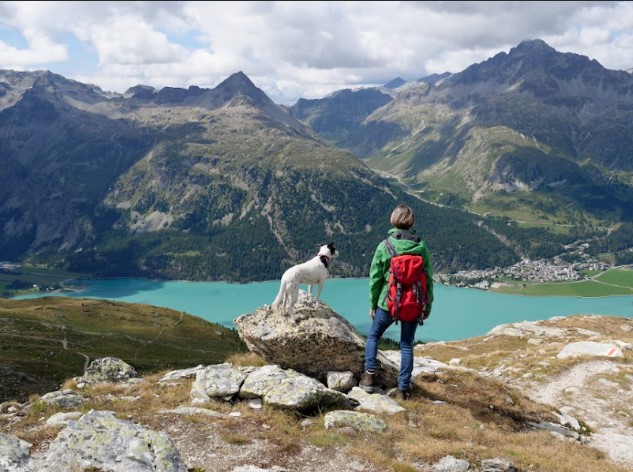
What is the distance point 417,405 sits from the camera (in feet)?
62.5

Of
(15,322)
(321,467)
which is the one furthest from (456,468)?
(15,322)

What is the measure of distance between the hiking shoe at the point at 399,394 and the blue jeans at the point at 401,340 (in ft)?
0.54

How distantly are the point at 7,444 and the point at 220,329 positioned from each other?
121598 millimetres

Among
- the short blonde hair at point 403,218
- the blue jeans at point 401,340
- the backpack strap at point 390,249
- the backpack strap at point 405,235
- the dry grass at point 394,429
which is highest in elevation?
the short blonde hair at point 403,218

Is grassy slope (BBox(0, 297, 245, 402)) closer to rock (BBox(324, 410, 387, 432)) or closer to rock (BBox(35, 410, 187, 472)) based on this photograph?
rock (BBox(35, 410, 187, 472))

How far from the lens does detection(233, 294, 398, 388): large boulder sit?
829 inches

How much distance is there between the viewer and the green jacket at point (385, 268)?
55.3 ft

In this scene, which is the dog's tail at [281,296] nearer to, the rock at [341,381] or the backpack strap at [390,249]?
the rock at [341,381]

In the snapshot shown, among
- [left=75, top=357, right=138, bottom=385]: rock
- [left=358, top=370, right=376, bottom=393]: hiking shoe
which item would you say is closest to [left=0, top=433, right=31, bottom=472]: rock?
[left=358, top=370, right=376, bottom=393]: hiking shoe

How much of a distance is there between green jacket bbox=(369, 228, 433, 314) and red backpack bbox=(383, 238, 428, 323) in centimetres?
24

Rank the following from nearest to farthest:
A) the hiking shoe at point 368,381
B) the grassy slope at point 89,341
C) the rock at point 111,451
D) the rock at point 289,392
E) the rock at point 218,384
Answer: the rock at point 111,451 → the rock at point 289,392 → the rock at point 218,384 → the hiking shoe at point 368,381 → the grassy slope at point 89,341

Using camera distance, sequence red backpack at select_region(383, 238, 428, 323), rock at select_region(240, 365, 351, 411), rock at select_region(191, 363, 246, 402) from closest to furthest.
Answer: red backpack at select_region(383, 238, 428, 323), rock at select_region(240, 365, 351, 411), rock at select_region(191, 363, 246, 402)

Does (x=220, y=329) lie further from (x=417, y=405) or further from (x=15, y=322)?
(x=417, y=405)

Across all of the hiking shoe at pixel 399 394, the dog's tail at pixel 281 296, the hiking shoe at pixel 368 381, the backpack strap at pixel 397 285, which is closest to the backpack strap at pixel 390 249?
the backpack strap at pixel 397 285
